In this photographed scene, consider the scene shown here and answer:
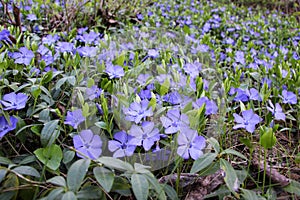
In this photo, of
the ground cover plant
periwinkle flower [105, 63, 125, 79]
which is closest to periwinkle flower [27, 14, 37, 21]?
the ground cover plant

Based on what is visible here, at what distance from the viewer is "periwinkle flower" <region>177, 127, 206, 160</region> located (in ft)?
3.38

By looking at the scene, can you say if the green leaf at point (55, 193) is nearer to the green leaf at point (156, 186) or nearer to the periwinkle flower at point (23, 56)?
the green leaf at point (156, 186)

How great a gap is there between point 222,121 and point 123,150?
0.48 m

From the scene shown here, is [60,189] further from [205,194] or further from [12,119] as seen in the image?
[205,194]

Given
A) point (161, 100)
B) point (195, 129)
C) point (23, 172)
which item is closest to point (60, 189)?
point (23, 172)

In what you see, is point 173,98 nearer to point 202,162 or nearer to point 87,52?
point 202,162

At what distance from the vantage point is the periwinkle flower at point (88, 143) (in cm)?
100

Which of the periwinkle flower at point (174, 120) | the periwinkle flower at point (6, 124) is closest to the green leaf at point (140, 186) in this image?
the periwinkle flower at point (174, 120)

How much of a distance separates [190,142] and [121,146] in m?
0.21

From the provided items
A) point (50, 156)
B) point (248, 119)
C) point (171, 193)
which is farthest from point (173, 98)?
point (50, 156)

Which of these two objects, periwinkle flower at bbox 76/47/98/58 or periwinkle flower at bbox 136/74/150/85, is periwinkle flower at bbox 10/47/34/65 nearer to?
periwinkle flower at bbox 76/47/98/58

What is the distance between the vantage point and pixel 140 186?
2.94ft

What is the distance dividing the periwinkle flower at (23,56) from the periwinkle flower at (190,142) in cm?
81

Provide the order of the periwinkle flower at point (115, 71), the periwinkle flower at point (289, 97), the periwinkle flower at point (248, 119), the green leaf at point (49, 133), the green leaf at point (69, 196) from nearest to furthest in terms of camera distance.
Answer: the green leaf at point (69, 196) < the green leaf at point (49, 133) < the periwinkle flower at point (248, 119) < the periwinkle flower at point (115, 71) < the periwinkle flower at point (289, 97)
